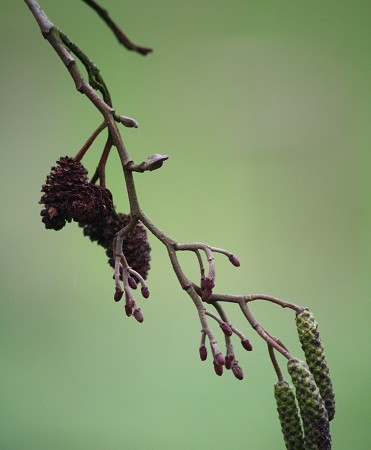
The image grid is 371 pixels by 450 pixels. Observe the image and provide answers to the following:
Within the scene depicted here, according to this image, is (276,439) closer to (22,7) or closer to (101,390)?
(101,390)

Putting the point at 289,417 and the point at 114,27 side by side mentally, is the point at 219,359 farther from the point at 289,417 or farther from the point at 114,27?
the point at 114,27

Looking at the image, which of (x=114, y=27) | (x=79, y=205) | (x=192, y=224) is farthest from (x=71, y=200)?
(x=192, y=224)

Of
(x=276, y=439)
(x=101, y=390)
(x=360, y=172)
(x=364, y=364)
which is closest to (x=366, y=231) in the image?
(x=360, y=172)

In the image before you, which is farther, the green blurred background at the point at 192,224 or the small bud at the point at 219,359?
the green blurred background at the point at 192,224

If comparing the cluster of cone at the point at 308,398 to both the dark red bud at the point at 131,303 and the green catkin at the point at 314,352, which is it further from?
the dark red bud at the point at 131,303

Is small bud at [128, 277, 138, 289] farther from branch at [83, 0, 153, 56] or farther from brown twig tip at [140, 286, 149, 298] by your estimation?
branch at [83, 0, 153, 56]

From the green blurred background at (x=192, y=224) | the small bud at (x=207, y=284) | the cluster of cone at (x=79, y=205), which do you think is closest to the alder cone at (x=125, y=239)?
the cluster of cone at (x=79, y=205)

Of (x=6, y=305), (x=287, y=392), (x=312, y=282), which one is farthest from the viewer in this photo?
(x=312, y=282)
